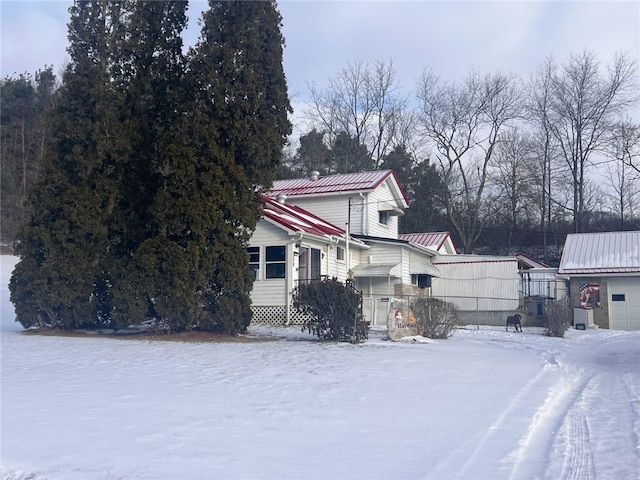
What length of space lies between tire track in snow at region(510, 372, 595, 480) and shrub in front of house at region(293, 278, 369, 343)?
7498 millimetres

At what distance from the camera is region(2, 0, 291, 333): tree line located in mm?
19609

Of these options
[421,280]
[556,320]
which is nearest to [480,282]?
[421,280]

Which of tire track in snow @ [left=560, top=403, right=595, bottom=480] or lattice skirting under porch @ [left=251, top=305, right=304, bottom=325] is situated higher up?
lattice skirting under porch @ [left=251, top=305, right=304, bottom=325]

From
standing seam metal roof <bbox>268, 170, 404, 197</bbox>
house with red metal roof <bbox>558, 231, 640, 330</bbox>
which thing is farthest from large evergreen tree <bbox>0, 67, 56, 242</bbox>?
house with red metal roof <bbox>558, 231, 640, 330</bbox>

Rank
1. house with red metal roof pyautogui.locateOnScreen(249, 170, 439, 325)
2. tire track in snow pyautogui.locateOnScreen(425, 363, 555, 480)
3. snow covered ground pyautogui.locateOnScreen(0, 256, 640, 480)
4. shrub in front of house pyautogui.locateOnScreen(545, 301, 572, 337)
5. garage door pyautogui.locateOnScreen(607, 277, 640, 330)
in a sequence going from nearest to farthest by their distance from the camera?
tire track in snow pyautogui.locateOnScreen(425, 363, 555, 480), snow covered ground pyautogui.locateOnScreen(0, 256, 640, 480), shrub in front of house pyautogui.locateOnScreen(545, 301, 572, 337), house with red metal roof pyautogui.locateOnScreen(249, 170, 439, 325), garage door pyautogui.locateOnScreen(607, 277, 640, 330)

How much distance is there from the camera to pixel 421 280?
3494 centimetres

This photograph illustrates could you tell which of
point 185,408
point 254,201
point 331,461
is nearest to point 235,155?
point 254,201

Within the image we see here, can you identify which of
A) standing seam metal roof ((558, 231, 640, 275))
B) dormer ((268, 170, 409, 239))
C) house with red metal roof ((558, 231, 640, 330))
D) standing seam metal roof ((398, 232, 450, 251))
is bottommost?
house with red metal roof ((558, 231, 640, 330))

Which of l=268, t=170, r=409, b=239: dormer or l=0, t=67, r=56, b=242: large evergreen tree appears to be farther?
l=0, t=67, r=56, b=242: large evergreen tree

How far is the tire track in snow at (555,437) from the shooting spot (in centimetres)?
671

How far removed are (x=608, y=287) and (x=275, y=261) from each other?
1665 centimetres

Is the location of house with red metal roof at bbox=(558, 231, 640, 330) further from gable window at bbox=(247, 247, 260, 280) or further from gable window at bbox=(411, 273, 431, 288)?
gable window at bbox=(247, 247, 260, 280)

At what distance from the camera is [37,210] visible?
20422 millimetres

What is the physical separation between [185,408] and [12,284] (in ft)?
43.5
